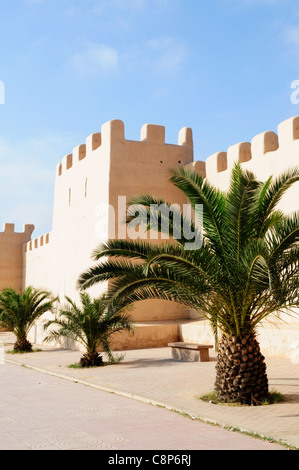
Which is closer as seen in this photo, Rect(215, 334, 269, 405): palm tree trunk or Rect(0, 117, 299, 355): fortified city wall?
Rect(215, 334, 269, 405): palm tree trunk

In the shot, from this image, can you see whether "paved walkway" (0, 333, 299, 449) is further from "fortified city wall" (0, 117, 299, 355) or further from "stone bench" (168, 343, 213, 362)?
"fortified city wall" (0, 117, 299, 355)

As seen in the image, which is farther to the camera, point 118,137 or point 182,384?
point 118,137

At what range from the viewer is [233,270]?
7.52m

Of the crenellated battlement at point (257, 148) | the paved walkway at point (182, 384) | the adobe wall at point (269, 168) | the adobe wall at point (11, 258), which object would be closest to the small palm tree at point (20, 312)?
the paved walkway at point (182, 384)

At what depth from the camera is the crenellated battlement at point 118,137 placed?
16812mm

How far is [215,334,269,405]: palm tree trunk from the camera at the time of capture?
298 inches

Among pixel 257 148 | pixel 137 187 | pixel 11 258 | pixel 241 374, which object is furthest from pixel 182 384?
pixel 11 258

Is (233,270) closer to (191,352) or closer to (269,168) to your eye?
(191,352)

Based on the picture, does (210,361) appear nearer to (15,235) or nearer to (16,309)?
(16,309)

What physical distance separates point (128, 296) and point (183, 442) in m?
3.42

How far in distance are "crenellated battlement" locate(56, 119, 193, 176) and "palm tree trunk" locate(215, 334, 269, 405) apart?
1039cm

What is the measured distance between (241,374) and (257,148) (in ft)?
26.4

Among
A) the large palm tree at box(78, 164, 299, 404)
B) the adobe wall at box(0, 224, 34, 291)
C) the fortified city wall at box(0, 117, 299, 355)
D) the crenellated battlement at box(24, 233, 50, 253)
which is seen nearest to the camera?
the large palm tree at box(78, 164, 299, 404)

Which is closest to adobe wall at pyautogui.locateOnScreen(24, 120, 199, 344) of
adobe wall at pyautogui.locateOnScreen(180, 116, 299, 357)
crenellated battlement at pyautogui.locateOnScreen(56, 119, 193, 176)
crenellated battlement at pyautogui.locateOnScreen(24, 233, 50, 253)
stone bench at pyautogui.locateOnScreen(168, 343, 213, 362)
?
Answer: crenellated battlement at pyautogui.locateOnScreen(56, 119, 193, 176)
